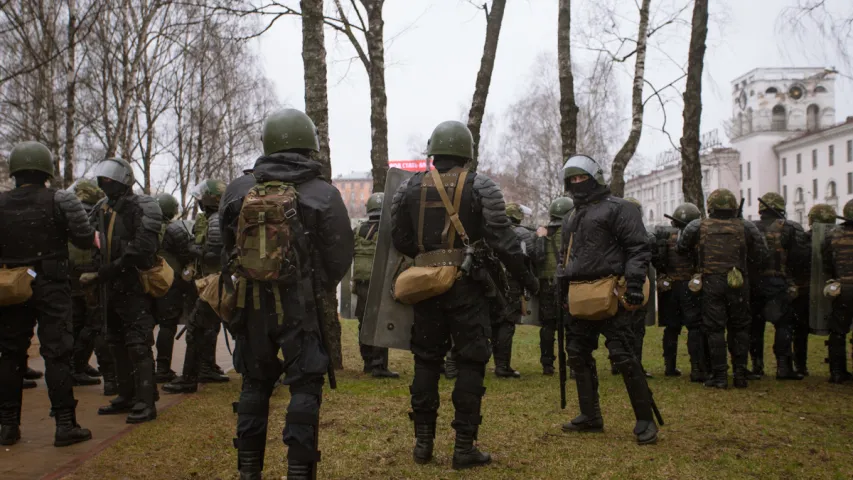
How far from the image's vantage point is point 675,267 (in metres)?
9.50

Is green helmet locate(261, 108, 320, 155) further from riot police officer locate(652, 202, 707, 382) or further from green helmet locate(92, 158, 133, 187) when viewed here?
riot police officer locate(652, 202, 707, 382)

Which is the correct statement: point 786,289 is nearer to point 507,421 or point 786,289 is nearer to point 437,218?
point 507,421

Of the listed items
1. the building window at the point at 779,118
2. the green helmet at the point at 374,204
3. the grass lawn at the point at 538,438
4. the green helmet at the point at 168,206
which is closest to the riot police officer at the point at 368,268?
the green helmet at the point at 374,204

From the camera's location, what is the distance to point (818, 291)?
923 cm

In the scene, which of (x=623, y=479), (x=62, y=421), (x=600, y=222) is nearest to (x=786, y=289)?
(x=600, y=222)

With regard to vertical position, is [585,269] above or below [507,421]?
above

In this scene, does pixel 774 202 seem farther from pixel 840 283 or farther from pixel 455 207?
pixel 455 207

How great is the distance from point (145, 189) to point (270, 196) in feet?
73.9

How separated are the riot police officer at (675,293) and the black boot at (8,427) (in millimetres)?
7076

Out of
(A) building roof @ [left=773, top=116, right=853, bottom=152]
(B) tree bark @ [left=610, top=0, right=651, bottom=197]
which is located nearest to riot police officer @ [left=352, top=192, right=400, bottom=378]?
(B) tree bark @ [left=610, top=0, right=651, bottom=197]

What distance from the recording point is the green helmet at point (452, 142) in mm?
5375

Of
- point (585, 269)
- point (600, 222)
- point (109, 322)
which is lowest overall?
point (109, 322)

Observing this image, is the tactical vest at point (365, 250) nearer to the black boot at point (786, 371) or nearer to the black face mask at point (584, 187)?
the black face mask at point (584, 187)

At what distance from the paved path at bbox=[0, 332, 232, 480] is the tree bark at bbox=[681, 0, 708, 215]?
9.60 meters
